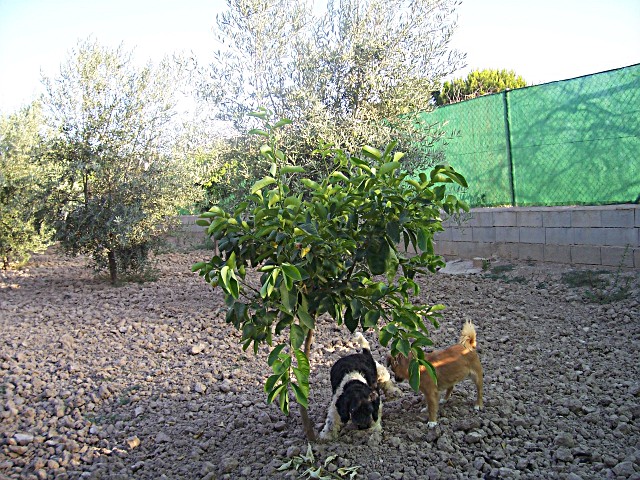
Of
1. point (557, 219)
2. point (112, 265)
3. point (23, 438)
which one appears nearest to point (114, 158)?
point (112, 265)

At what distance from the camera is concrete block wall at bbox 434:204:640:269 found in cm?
648

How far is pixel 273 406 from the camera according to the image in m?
3.87

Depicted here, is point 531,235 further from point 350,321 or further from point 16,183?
point 16,183

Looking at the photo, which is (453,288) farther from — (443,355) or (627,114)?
(443,355)

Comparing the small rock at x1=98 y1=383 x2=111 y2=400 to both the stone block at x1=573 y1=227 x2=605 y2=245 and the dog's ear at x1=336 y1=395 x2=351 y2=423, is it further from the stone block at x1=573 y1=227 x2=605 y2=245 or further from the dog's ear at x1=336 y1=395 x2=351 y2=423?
the stone block at x1=573 y1=227 x2=605 y2=245

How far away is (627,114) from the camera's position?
6742 millimetres

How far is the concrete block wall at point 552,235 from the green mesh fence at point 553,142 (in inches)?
13.3

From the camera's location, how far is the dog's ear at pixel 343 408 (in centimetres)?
319

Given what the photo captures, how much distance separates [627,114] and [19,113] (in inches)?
406

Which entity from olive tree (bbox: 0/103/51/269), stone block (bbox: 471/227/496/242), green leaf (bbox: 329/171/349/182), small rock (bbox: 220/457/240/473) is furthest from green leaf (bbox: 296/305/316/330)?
olive tree (bbox: 0/103/51/269)

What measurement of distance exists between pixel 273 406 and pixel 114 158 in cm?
521

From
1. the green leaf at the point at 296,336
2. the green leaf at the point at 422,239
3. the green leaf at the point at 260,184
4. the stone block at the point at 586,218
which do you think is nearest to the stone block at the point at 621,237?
the stone block at the point at 586,218

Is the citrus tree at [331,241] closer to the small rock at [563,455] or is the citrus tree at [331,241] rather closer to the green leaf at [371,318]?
the green leaf at [371,318]

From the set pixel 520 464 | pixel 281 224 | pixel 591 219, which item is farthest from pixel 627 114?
pixel 281 224
